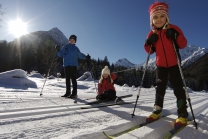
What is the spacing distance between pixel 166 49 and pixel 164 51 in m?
0.05

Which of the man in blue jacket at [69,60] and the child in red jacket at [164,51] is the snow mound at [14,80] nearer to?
the man in blue jacket at [69,60]

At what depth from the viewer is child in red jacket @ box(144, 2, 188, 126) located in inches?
112

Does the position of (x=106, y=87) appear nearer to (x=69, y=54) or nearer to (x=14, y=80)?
(x=69, y=54)

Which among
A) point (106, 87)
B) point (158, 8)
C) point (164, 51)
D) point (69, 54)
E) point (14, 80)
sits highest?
point (158, 8)

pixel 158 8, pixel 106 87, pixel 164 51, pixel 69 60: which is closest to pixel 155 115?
pixel 164 51

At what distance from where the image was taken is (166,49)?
3.15 meters

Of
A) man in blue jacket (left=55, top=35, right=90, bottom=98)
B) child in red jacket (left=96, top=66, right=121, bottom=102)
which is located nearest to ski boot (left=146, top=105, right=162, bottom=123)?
child in red jacket (left=96, top=66, right=121, bottom=102)

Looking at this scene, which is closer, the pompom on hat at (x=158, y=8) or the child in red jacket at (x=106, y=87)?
the pompom on hat at (x=158, y=8)

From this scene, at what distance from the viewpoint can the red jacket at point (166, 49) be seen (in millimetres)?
3029

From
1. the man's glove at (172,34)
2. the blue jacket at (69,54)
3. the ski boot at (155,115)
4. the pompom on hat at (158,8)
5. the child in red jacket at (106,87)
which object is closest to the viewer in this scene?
the ski boot at (155,115)

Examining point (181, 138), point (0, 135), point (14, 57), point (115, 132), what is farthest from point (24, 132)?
point (14, 57)

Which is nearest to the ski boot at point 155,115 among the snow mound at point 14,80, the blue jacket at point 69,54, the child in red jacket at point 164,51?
the child in red jacket at point 164,51

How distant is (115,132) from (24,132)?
1.04 m

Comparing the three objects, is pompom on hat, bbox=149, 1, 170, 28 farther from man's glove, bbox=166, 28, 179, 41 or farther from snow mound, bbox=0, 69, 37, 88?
snow mound, bbox=0, 69, 37, 88
